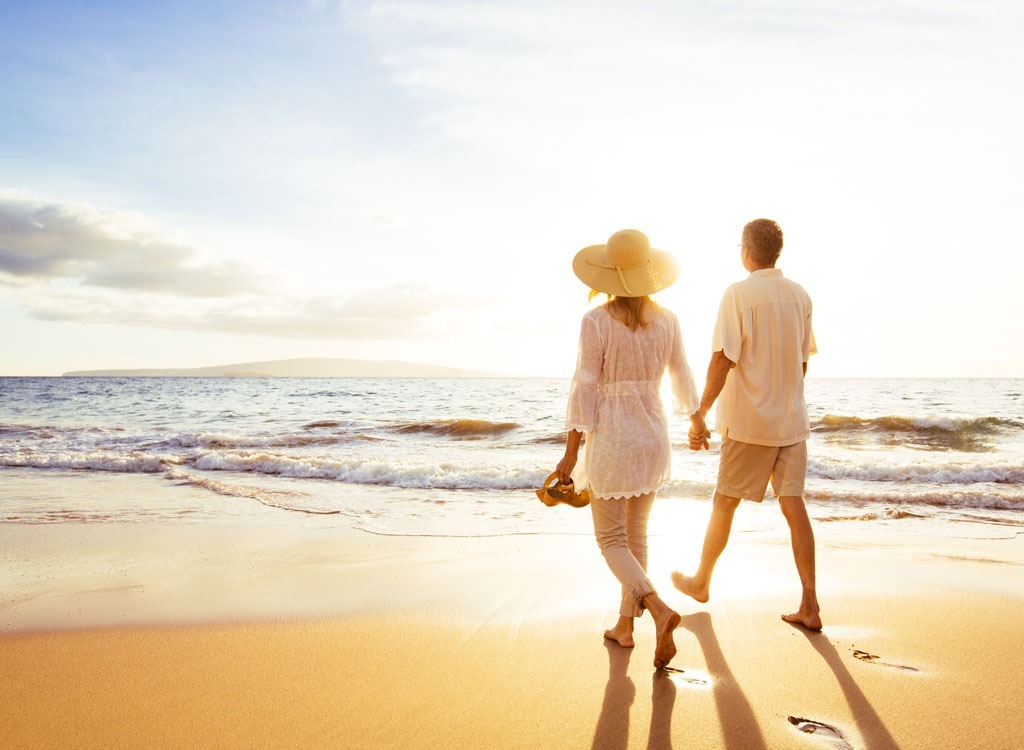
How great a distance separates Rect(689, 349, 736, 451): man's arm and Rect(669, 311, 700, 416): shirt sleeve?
0.10 m

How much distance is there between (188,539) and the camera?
19.2 feet

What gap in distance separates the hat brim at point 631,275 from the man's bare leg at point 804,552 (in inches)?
53.6

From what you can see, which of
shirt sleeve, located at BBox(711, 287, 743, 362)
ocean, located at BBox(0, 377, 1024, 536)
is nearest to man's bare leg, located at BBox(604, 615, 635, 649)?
shirt sleeve, located at BBox(711, 287, 743, 362)

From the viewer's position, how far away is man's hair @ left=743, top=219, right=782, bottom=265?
346 centimetres

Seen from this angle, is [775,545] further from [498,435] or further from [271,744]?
[498,435]

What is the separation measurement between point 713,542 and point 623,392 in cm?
108

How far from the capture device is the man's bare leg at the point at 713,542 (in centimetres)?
354

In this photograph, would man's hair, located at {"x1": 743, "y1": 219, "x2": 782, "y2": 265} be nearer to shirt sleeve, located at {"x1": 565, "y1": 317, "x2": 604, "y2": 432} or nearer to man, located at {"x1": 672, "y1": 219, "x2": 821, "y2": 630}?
man, located at {"x1": 672, "y1": 219, "x2": 821, "y2": 630}

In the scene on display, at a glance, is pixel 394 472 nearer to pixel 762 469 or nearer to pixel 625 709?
pixel 762 469

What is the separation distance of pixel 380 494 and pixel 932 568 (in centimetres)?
620

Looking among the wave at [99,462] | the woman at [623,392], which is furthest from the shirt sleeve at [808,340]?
the wave at [99,462]

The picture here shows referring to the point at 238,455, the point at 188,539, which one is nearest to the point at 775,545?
the point at 188,539

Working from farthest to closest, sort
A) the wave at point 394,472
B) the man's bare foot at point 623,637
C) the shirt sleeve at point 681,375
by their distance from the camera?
1. the wave at point 394,472
2. the man's bare foot at point 623,637
3. the shirt sleeve at point 681,375

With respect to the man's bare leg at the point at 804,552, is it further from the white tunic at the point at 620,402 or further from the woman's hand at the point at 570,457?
the woman's hand at the point at 570,457
